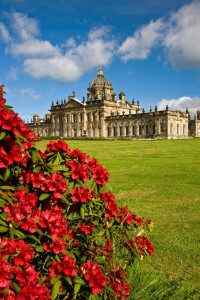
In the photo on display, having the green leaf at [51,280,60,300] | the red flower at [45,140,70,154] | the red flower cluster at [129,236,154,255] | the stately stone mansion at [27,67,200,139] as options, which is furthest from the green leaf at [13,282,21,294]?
the stately stone mansion at [27,67,200,139]

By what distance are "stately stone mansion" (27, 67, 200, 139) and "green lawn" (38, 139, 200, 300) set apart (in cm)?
5545

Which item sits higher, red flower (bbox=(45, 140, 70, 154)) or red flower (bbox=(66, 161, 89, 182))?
red flower (bbox=(45, 140, 70, 154))

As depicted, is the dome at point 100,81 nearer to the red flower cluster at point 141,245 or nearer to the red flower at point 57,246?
the red flower cluster at point 141,245

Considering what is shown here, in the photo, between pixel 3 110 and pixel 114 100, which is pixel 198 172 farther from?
pixel 114 100

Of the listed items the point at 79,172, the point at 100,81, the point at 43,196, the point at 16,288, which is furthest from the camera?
the point at 100,81

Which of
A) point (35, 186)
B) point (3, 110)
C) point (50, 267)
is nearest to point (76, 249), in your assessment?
point (50, 267)

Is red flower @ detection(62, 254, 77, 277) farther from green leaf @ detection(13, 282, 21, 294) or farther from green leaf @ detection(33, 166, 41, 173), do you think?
green leaf @ detection(33, 166, 41, 173)

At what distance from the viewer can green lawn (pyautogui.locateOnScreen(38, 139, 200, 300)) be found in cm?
582

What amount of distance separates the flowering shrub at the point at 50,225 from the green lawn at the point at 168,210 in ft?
2.51

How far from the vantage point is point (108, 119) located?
84.2 meters

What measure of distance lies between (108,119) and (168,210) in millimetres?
74808

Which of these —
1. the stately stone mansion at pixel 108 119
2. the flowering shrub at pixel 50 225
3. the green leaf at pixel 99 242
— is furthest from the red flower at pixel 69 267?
the stately stone mansion at pixel 108 119

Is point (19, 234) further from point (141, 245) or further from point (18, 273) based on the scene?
point (141, 245)

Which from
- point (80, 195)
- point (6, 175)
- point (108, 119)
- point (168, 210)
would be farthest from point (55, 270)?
point (108, 119)
